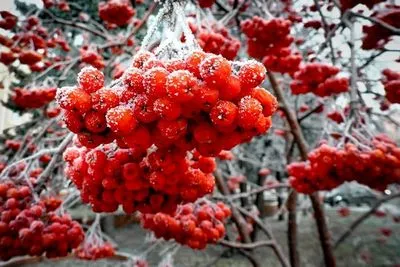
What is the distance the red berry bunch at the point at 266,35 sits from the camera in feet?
10.7

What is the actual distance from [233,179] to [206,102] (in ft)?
24.3

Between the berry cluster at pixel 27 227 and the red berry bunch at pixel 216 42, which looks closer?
the berry cluster at pixel 27 227

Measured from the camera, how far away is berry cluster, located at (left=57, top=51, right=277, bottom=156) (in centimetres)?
97

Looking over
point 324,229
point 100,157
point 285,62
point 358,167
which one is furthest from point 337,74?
point 100,157

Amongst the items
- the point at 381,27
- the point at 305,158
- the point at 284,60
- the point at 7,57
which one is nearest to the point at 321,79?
the point at 284,60

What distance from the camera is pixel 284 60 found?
3648mm

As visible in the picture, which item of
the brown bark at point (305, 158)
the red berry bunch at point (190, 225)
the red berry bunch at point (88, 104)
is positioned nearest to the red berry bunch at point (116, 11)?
the brown bark at point (305, 158)

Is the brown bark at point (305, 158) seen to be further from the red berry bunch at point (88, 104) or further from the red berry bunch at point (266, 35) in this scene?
the red berry bunch at point (88, 104)

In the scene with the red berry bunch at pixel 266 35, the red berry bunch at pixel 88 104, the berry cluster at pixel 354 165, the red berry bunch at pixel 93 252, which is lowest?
the red berry bunch at pixel 93 252

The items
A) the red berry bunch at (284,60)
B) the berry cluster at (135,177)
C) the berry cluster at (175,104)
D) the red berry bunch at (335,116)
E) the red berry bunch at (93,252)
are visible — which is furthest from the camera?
the red berry bunch at (335,116)

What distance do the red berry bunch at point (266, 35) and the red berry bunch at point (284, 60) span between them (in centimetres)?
6

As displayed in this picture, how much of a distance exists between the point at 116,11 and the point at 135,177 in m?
3.27

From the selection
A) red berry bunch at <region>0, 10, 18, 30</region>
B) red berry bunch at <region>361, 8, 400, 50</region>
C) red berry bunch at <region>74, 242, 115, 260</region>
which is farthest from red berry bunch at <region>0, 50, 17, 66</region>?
red berry bunch at <region>361, 8, 400, 50</region>

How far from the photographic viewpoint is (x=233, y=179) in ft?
27.1
